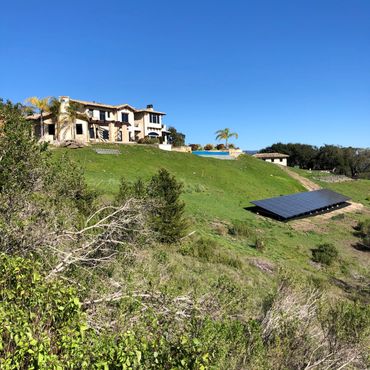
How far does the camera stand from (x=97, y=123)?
187 ft

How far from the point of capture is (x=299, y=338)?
8.51 meters

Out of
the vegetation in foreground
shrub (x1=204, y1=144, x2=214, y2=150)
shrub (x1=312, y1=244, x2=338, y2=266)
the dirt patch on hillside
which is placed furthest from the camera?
shrub (x1=204, y1=144, x2=214, y2=150)

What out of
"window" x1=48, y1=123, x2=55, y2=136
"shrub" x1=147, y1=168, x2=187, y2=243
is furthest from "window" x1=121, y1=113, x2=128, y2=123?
"shrub" x1=147, y1=168, x2=187, y2=243

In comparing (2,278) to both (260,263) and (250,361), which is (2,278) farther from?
(260,263)

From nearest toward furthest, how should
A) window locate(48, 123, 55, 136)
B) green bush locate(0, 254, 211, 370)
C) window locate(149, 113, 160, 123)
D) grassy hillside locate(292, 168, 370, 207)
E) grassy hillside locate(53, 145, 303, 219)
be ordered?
1. green bush locate(0, 254, 211, 370)
2. grassy hillside locate(53, 145, 303, 219)
3. window locate(48, 123, 55, 136)
4. grassy hillside locate(292, 168, 370, 207)
5. window locate(149, 113, 160, 123)

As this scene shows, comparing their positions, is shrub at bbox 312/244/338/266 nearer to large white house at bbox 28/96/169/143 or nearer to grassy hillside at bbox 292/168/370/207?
grassy hillside at bbox 292/168/370/207

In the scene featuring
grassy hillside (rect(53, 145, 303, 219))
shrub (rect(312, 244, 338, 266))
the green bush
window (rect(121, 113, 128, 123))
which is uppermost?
window (rect(121, 113, 128, 123))

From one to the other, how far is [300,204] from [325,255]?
17.3 m

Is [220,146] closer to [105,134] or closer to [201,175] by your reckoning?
[201,175]

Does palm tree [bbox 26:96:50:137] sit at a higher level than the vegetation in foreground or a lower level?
higher

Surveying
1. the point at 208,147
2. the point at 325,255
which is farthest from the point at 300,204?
the point at 208,147

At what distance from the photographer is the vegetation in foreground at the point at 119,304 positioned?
4.59 m

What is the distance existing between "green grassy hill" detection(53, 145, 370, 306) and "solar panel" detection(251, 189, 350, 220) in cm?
149

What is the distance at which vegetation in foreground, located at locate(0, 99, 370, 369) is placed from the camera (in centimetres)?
459
